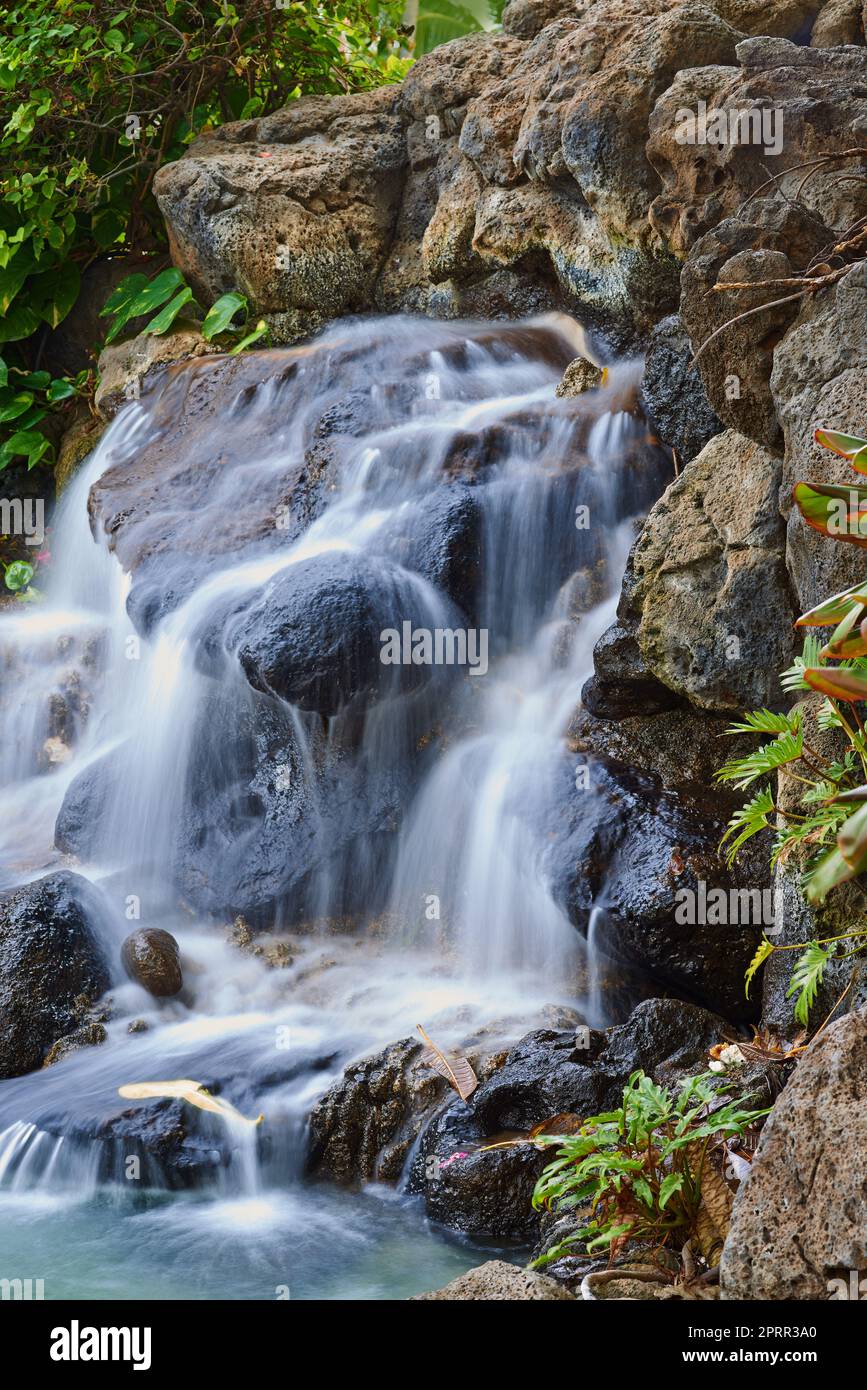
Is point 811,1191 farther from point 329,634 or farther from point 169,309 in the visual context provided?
point 169,309

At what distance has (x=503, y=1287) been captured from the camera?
10.1 feet

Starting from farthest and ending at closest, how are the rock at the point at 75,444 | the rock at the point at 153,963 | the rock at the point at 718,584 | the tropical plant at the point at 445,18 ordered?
the tropical plant at the point at 445,18, the rock at the point at 75,444, the rock at the point at 153,963, the rock at the point at 718,584

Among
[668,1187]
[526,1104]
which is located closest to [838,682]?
[668,1187]

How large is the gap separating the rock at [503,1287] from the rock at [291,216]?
761 cm

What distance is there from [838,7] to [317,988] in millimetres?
5990

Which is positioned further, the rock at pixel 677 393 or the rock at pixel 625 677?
the rock at pixel 677 393

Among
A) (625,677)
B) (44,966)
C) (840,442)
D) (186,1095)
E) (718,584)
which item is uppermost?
(718,584)

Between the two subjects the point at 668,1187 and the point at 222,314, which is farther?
the point at 222,314

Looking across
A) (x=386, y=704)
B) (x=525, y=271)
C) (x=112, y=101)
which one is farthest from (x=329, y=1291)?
(x=112, y=101)

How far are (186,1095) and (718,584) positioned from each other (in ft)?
9.36

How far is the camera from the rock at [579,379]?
7793mm

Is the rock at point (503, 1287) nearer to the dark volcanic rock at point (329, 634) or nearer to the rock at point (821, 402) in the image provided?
the rock at point (821, 402)

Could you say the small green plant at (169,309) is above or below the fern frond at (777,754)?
above

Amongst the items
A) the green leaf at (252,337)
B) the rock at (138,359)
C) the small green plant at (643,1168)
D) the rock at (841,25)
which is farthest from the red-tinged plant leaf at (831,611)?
the rock at (138,359)
